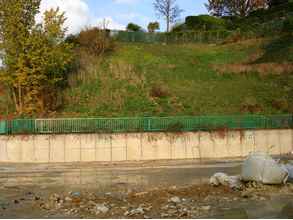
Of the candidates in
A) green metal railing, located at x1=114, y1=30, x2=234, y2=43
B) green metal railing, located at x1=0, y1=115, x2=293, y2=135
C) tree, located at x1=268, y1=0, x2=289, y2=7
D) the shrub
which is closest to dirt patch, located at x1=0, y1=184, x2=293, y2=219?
green metal railing, located at x1=0, y1=115, x2=293, y2=135

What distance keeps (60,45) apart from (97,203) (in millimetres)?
19133

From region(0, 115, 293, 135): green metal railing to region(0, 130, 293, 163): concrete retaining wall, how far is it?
45cm

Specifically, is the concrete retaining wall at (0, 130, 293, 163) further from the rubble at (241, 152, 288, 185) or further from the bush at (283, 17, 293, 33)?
the bush at (283, 17, 293, 33)

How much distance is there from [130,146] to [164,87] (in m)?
10.9

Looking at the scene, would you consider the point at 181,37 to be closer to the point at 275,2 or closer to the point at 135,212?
the point at 275,2

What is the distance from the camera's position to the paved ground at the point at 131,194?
520 inches

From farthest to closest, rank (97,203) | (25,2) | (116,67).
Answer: (116,67) < (25,2) < (97,203)

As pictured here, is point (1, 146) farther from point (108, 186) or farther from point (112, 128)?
point (108, 186)

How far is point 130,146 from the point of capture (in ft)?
82.4

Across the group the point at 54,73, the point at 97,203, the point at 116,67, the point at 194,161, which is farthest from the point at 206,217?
the point at 116,67

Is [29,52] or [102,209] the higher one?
[29,52]

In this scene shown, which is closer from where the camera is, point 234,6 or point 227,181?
point 227,181

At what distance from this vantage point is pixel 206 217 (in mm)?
12539

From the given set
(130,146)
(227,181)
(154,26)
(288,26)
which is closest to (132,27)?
(154,26)
